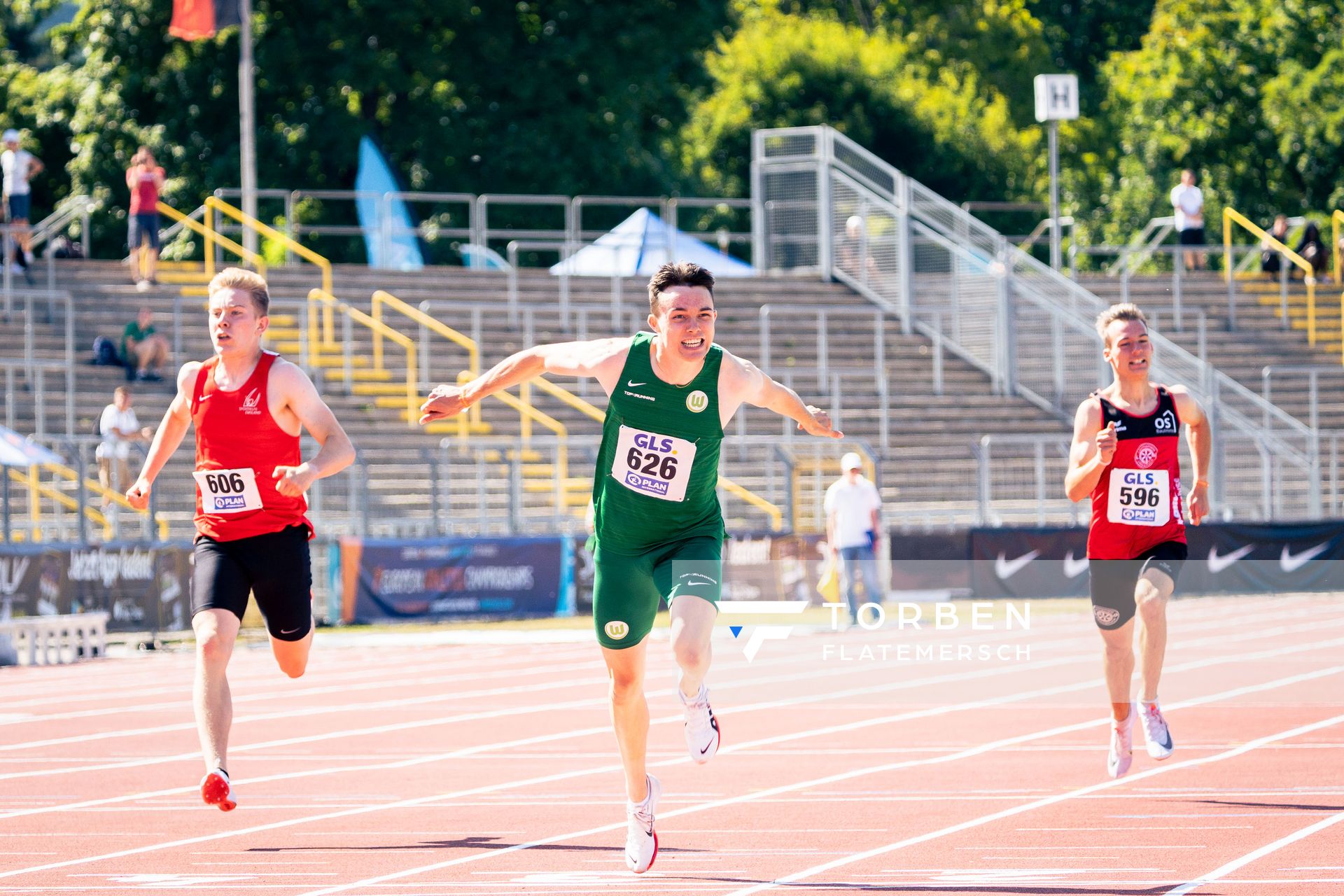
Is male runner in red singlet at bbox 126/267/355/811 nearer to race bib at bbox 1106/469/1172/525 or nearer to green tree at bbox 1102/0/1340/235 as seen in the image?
race bib at bbox 1106/469/1172/525

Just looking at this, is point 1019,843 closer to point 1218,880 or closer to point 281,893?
point 1218,880

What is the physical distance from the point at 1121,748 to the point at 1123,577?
0.84m

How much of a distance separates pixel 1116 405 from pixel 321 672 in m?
10.2

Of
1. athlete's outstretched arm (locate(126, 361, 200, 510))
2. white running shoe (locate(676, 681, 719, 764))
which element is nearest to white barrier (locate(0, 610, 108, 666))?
athlete's outstretched arm (locate(126, 361, 200, 510))

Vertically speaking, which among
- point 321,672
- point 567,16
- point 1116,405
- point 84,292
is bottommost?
point 321,672

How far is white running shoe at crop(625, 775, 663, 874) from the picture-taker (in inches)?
320

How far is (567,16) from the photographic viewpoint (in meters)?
46.2

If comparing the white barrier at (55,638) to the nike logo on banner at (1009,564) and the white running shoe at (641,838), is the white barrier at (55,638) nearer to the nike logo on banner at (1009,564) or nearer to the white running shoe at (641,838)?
the nike logo on banner at (1009,564)

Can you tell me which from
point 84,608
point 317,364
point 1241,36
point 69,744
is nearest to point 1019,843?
point 69,744

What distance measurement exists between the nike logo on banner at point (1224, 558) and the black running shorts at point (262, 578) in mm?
21487

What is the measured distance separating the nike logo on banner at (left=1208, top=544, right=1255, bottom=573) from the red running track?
10053 millimetres

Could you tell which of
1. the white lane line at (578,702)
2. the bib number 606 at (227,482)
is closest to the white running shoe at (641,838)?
the bib number 606 at (227,482)

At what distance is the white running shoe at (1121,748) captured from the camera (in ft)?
34.7

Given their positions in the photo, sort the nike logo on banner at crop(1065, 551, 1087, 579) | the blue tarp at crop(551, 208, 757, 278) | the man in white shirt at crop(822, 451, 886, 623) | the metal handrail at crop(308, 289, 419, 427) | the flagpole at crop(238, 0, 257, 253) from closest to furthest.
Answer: the man in white shirt at crop(822, 451, 886, 623) → the nike logo on banner at crop(1065, 551, 1087, 579) → the metal handrail at crop(308, 289, 419, 427) → the flagpole at crop(238, 0, 257, 253) → the blue tarp at crop(551, 208, 757, 278)
